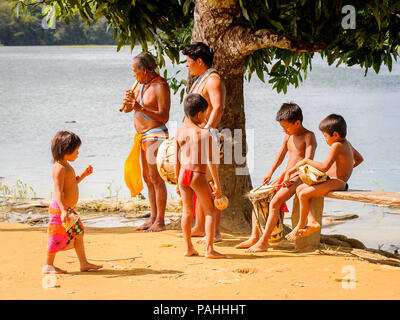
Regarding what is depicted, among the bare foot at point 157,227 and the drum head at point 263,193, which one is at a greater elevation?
the drum head at point 263,193

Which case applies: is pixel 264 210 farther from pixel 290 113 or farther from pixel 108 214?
pixel 108 214

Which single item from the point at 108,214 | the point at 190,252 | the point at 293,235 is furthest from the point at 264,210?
the point at 108,214

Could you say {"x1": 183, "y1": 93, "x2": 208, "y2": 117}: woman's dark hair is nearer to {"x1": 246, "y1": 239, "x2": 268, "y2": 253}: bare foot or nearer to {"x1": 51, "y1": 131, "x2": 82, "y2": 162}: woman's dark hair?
{"x1": 51, "y1": 131, "x2": 82, "y2": 162}: woman's dark hair

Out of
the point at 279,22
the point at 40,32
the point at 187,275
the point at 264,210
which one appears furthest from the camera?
the point at 40,32

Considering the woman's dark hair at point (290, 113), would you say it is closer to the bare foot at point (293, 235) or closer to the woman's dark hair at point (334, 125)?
the woman's dark hair at point (334, 125)

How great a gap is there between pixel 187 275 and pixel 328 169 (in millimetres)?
1544

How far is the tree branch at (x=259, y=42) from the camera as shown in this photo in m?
6.75

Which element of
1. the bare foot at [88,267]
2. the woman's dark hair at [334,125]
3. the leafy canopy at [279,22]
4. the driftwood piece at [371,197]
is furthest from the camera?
the leafy canopy at [279,22]

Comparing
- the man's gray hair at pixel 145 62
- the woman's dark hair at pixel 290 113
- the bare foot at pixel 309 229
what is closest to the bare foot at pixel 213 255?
the bare foot at pixel 309 229

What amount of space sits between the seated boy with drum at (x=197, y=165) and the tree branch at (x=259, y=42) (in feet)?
4.48

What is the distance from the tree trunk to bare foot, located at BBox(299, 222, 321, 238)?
1473 mm

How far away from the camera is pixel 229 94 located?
7328 millimetres

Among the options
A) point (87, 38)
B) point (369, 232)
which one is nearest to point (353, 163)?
point (369, 232)
